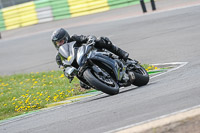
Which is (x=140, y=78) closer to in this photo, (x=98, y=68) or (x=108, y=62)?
(x=108, y=62)

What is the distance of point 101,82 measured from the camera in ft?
25.2

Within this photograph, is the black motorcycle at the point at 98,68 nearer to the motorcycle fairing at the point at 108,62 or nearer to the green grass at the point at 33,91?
the motorcycle fairing at the point at 108,62

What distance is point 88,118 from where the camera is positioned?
634 centimetres

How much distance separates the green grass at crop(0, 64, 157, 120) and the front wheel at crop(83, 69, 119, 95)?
2.06m

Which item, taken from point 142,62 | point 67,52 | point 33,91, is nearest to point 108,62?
point 67,52

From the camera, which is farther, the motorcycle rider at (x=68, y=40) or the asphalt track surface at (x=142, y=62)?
the motorcycle rider at (x=68, y=40)

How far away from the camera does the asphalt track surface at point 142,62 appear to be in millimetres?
5887

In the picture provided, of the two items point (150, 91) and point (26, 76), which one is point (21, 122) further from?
point (26, 76)

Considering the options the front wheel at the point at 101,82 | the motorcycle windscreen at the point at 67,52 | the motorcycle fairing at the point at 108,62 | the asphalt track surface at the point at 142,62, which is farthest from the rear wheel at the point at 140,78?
the motorcycle windscreen at the point at 67,52

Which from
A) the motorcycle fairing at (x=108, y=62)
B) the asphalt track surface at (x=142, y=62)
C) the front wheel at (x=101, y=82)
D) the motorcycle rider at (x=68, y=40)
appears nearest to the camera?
the asphalt track surface at (x=142, y=62)

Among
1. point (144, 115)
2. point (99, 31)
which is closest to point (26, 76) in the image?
point (99, 31)

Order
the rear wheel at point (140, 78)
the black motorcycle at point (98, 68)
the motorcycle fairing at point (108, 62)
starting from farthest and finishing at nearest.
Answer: the rear wheel at point (140, 78)
the motorcycle fairing at point (108, 62)
the black motorcycle at point (98, 68)

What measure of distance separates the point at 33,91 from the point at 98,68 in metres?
3.94

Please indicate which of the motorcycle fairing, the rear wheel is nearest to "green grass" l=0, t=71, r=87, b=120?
the rear wheel
